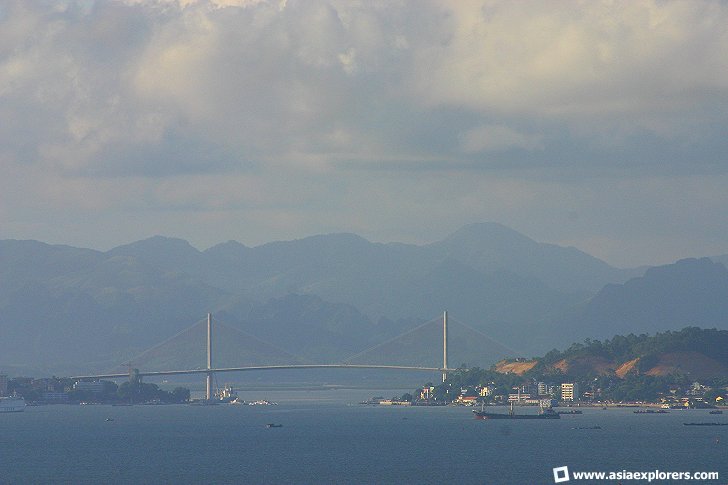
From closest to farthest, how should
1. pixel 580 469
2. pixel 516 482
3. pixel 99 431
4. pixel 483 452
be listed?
pixel 516 482 → pixel 580 469 → pixel 483 452 → pixel 99 431

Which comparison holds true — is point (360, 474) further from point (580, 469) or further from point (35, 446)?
point (35, 446)

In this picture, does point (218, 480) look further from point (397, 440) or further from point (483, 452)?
point (397, 440)

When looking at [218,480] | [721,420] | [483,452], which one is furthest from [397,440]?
[721,420]

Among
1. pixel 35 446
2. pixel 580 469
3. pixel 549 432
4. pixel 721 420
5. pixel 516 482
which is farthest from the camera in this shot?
pixel 721 420

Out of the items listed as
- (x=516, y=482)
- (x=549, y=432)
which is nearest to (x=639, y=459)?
(x=516, y=482)

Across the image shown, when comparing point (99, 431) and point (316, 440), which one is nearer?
point (316, 440)

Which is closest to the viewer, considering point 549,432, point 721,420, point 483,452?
point 483,452
